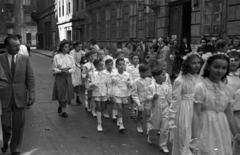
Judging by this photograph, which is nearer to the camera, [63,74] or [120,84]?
[120,84]

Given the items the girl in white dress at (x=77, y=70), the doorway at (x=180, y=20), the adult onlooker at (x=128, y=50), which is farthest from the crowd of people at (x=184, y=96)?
the doorway at (x=180, y=20)

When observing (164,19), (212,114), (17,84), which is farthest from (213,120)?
(164,19)

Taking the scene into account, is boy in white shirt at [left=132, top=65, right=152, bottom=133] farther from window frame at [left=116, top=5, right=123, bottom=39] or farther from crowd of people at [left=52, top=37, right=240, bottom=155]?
window frame at [left=116, top=5, right=123, bottom=39]

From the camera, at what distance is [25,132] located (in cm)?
635

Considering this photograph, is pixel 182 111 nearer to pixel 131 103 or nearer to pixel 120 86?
pixel 120 86

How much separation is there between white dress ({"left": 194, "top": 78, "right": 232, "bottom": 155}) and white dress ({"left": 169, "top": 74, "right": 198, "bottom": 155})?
3.20 feet

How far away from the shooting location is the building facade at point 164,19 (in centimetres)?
1180

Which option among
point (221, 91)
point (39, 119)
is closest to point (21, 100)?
point (39, 119)

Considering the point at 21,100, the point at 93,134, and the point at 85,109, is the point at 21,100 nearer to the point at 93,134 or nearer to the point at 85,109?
the point at 93,134

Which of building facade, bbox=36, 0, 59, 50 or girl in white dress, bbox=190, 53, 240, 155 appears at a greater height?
building facade, bbox=36, 0, 59, 50

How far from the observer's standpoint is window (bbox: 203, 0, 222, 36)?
12.2m

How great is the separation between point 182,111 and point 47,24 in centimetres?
5465

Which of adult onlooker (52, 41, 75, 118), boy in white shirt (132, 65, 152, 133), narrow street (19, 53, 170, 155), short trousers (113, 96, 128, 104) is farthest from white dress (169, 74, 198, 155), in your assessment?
adult onlooker (52, 41, 75, 118)

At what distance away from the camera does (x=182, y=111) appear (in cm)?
437
